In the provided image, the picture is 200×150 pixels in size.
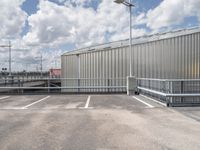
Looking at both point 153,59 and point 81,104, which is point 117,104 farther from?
point 153,59

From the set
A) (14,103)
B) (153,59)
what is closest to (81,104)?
(14,103)

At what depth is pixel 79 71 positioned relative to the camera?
27562mm

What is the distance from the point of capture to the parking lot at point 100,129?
548 cm

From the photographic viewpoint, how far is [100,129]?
6852 millimetres

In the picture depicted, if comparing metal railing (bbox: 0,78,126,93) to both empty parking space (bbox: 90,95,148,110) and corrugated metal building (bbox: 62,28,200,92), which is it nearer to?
corrugated metal building (bbox: 62,28,200,92)

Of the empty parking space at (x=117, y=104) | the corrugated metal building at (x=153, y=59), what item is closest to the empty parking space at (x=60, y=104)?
the empty parking space at (x=117, y=104)

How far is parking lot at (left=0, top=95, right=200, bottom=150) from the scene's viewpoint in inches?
216

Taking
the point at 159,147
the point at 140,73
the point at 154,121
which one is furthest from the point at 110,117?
the point at 140,73

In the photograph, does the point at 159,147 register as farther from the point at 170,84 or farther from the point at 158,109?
the point at 170,84

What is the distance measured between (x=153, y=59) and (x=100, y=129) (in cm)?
1436

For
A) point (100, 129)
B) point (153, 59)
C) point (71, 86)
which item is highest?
point (153, 59)

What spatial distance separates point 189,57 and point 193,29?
2594mm

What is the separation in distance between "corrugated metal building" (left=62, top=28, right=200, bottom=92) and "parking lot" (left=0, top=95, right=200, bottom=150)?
7866 mm

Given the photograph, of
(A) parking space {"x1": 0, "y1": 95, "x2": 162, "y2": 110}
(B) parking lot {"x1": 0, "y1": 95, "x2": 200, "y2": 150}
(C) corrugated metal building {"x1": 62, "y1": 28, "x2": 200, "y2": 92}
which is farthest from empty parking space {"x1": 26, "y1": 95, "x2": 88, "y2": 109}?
(C) corrugated metal building {"x1": 62, "y1": 28, "x2": 200, "y2": 92}
